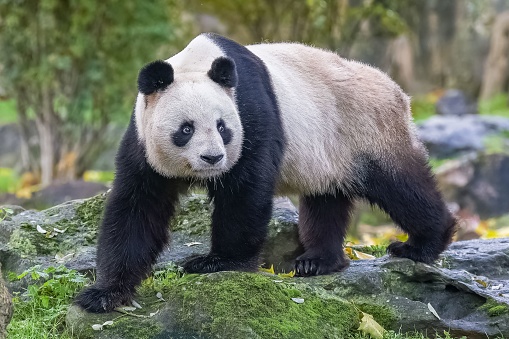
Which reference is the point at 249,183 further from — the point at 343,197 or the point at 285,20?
the point at 285,20

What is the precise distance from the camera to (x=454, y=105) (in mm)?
23984

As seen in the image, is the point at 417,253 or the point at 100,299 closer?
the point at 100,299

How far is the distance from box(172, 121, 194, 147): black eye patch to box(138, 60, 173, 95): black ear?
1.11 feet

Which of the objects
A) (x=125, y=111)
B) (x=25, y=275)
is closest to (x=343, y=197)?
(x=25, y=275)

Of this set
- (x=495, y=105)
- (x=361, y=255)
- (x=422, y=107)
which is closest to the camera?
(x=361, y=255)

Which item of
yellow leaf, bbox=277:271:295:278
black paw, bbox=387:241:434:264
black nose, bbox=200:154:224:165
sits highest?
black nose, bbox=200:154:224:165

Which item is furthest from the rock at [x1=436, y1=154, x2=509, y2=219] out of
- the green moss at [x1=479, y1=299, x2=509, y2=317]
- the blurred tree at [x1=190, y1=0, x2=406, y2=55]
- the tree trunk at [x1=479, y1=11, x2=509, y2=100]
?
the tree trunk at [x1=479, y1=11, x2=509, y2=100]

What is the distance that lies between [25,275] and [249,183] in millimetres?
2040

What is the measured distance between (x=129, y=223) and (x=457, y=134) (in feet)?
39.4

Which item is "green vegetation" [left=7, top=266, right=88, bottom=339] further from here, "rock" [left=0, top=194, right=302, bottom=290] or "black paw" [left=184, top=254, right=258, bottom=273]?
"black paw" [left=184, top=254, right=258, bottom=273]

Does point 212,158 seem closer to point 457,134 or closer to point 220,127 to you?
point 220,127

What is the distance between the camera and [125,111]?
626 inches

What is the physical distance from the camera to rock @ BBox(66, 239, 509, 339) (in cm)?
511

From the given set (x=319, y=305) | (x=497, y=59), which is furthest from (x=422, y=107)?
(x=319, y=305)
